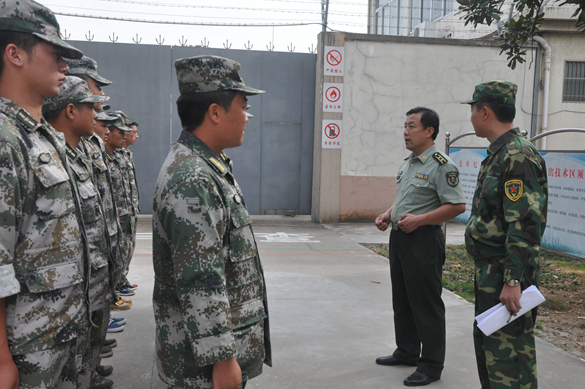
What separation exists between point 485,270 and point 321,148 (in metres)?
7.86

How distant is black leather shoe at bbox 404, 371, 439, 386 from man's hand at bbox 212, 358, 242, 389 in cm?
187

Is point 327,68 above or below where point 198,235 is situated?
above

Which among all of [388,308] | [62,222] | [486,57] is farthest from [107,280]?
[486,57]

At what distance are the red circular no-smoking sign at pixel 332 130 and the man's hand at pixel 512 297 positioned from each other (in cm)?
804

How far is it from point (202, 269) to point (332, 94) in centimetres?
900

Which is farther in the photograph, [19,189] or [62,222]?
[62,222]

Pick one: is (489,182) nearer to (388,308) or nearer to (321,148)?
(388,308)

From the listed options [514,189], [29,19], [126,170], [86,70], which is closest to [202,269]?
[29,19]

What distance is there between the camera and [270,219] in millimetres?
11016

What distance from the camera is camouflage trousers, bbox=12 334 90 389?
1.52m

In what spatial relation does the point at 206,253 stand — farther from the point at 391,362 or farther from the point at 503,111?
the point at 391,362

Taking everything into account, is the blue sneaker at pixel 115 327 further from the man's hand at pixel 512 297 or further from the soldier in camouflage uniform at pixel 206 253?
the man's hand at pixel 512 297

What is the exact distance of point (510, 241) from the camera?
243 cm

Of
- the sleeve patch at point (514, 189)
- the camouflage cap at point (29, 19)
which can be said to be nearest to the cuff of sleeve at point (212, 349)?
the camouflage cap at point (29, 19)
